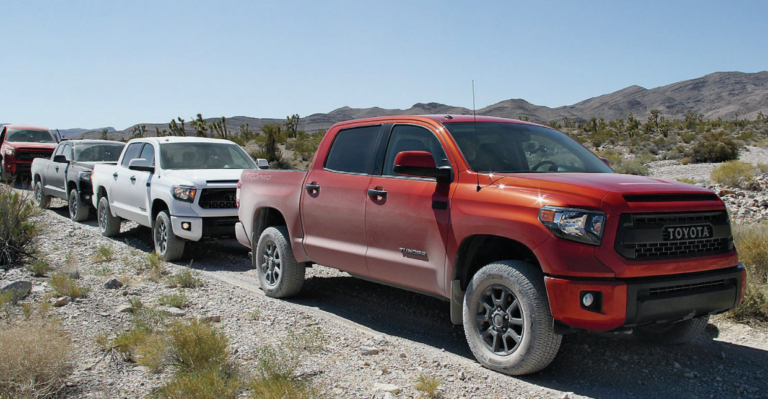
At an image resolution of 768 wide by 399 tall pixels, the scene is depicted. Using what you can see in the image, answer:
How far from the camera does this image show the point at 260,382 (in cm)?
431

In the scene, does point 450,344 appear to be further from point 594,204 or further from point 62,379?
point 62,379

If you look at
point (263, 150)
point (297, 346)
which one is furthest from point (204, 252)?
point (263, 150)

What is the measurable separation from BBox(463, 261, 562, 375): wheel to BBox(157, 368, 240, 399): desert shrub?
1.84m

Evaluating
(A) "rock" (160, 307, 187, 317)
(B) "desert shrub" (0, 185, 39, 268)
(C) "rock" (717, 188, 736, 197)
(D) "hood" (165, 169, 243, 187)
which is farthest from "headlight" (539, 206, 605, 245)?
(C) "rock" (717, 188, 736, 197)

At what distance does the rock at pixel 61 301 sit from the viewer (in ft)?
21.5

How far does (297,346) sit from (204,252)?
19.1 ft

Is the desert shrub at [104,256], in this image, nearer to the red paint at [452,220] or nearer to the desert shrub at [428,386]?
the red paint at [452,220]

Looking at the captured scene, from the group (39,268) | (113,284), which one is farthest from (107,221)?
(113,284)

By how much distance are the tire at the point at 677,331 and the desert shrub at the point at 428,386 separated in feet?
6.51

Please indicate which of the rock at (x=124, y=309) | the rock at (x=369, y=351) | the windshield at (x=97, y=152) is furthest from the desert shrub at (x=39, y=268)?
the windshield at (x=97, y=152)

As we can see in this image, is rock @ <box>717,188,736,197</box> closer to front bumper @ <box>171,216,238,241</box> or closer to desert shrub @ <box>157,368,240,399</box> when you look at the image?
front bumper @ <box>171,216,238,241</box>

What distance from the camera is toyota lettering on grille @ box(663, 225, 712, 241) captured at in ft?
14.7

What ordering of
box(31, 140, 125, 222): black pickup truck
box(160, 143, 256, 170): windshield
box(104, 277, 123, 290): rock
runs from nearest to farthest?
box(104, 277, 123, 290): rock, box(160, 143, 256, 170): windshield, box(31, 140, 125, 222): black pickup truck

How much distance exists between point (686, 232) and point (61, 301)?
229 inches
